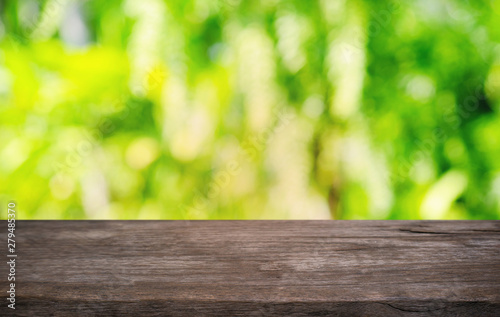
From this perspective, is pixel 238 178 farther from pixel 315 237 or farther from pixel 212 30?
pixel 315 237

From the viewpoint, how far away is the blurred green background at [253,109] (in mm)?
1505

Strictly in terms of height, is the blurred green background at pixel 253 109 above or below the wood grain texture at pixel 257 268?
above

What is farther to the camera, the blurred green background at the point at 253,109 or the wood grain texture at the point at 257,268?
the blurred green background at the point at 253,109

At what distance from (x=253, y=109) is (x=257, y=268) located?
117 centimetres

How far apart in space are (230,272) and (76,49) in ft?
4.67

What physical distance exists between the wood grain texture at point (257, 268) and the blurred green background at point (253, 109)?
1.04 metres

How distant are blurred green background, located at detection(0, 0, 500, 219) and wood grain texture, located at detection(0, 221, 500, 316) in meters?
1.04

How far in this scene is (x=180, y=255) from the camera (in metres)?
0.39

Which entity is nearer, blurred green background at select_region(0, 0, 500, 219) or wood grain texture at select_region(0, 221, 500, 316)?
wood grain texture at select_region(0, 221, 500, 316)

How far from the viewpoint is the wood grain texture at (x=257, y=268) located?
0.31m

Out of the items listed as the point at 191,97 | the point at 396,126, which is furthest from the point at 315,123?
the point at 191,97

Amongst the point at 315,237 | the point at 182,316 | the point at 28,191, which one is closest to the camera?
the point at 182,316

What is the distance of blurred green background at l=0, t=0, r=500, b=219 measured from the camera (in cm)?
150

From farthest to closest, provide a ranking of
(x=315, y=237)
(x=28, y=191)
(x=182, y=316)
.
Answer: (x=28, y=191)
(x=315, y=237)
(x=182, y=316)
